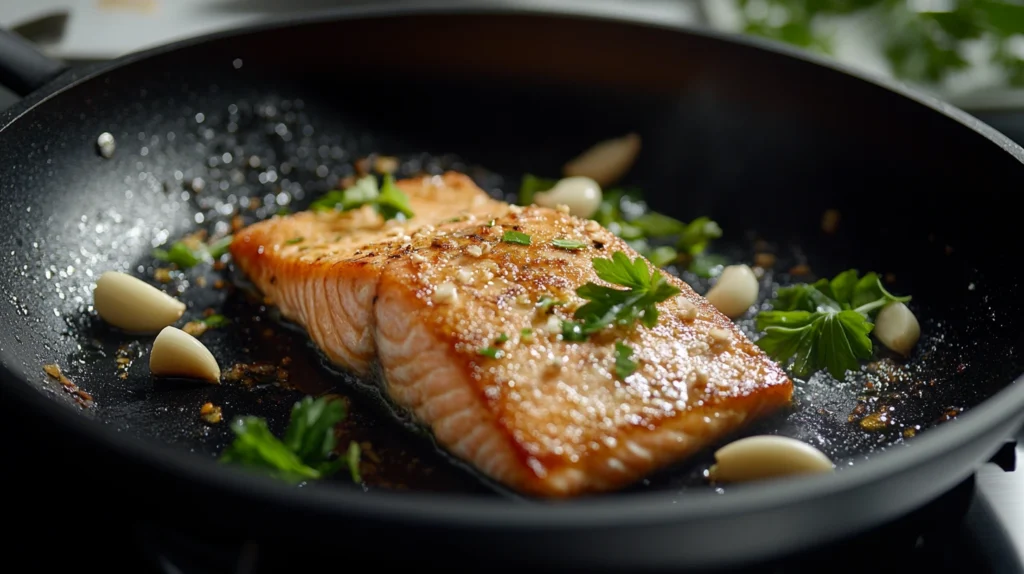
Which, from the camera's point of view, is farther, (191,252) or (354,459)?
(191,252)

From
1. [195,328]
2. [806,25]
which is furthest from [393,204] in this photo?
[806,25]

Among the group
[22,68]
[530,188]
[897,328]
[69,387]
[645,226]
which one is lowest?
[69,387]

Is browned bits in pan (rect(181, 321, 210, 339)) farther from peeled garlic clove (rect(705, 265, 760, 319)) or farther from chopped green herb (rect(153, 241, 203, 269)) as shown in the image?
peeled garlic clove (rect(705, 265, 760, 319))

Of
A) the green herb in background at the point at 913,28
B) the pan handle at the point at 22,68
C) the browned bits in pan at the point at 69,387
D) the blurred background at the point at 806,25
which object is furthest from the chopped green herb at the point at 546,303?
the green herb in background at the point at 913,28

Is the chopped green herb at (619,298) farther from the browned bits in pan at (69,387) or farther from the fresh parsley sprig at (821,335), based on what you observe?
the browned bits in pan at (69,387)

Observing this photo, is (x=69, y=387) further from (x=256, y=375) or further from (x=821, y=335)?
(x=821, y=335)
